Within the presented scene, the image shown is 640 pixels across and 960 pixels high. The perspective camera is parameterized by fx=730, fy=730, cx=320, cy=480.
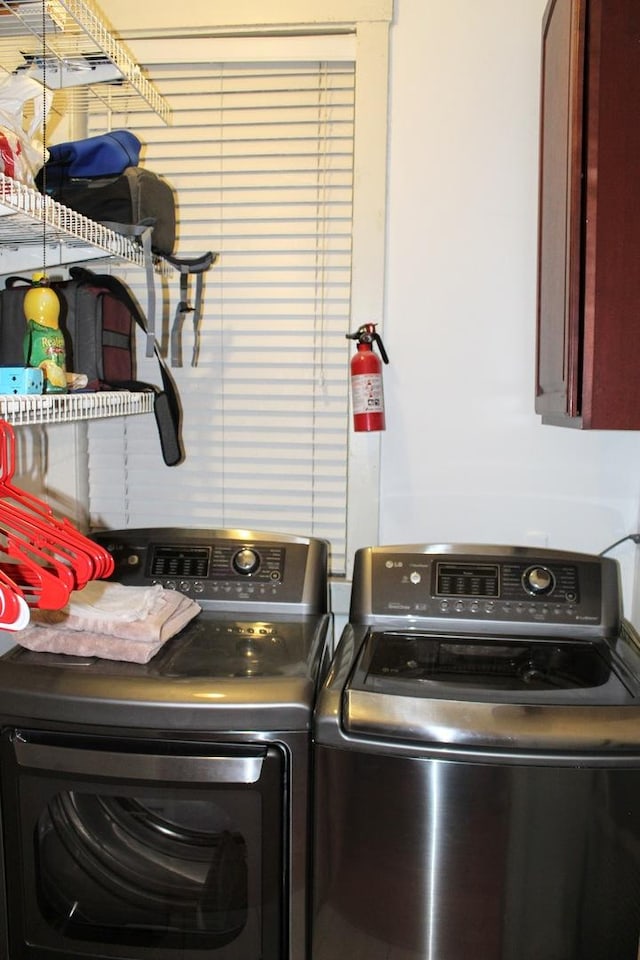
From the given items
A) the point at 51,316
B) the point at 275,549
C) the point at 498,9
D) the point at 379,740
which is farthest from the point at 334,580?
the point at 498,9

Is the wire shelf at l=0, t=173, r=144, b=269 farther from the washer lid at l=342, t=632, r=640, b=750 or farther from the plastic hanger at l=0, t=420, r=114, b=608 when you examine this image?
the washer lid at l=342, t=632, r=640, b=750

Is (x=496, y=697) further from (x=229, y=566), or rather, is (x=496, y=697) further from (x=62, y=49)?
(x=62, y=49)

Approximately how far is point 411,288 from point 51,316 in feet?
3.02

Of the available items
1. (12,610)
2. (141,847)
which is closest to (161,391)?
(12,610)

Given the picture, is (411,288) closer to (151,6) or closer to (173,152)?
(173,152)

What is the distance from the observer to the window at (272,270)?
6.20ft

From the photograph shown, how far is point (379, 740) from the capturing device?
1191 millimetres

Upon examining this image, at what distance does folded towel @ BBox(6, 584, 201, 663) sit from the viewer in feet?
4.47

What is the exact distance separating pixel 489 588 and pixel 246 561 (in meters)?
0.55

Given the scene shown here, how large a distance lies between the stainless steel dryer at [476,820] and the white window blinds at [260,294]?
82cm

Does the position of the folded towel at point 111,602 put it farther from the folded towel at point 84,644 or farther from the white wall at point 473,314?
the white wall at point 473,314

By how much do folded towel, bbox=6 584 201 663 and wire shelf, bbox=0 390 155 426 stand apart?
364mm

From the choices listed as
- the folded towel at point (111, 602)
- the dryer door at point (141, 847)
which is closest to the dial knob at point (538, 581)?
the dryer door at point (141, 847)

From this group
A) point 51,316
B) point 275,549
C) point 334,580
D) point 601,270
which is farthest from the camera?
point 334,580
